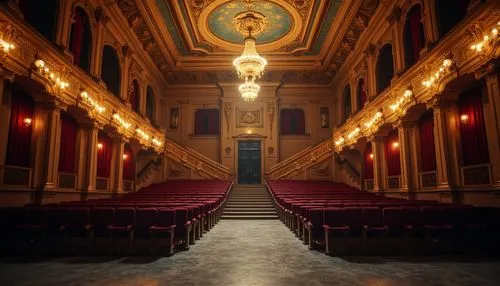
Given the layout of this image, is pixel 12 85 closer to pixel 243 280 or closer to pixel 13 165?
pixel 13 165

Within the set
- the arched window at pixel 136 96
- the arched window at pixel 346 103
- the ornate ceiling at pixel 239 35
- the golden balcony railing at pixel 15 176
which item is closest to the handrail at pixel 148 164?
the arched window at pixel 136 96

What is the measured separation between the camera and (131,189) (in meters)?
13.0

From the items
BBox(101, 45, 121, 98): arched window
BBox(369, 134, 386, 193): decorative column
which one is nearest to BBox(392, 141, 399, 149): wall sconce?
BBox(369, 134, 386, 193): decorative column

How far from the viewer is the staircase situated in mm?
9906

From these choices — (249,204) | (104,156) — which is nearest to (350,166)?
(249,204)

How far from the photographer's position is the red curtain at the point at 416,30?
8.45m

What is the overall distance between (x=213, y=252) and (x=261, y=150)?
11968 mm

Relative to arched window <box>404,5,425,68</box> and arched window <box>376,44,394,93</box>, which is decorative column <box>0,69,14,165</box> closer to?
arched window <box>404,5,425,68</box>

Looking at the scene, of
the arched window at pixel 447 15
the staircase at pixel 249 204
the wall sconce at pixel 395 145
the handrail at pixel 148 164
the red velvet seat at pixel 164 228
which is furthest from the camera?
the handrail at pixel 148 164

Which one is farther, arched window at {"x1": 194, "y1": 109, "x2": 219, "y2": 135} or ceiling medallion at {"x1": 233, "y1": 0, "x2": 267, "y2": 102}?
arched window at {"x1": 194, "y1": 109, "x2": 219, "y2": 135}

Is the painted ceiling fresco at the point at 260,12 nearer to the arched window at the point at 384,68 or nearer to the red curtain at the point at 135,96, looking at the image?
the arched window at the point at 384,68

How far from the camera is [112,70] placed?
11555mm

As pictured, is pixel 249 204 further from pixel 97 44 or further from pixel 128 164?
pixel 97 44

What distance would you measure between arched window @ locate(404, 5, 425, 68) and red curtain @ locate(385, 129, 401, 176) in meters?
2.47
